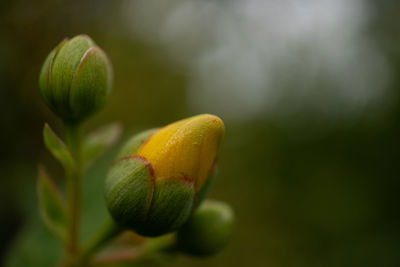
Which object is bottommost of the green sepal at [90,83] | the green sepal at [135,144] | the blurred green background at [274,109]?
the blurred green background at [274,109]

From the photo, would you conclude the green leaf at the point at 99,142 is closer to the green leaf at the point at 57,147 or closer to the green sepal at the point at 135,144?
the green leaf at the point at 57,147

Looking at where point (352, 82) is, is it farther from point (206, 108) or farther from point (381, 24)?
point (206, 108)

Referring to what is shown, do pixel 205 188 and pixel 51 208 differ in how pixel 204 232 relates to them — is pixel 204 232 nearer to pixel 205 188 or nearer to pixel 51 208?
pixel 205 188

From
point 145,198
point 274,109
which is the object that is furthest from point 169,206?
point 274,109

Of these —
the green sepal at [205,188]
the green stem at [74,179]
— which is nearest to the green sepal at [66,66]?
the green stem at [74,179]

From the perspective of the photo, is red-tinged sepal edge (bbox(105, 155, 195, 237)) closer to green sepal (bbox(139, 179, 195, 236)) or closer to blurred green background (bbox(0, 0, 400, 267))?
green sepal (bbox(139, 179, 195, 236))

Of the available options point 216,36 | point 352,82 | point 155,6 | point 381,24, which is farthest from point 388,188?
point 155,6
